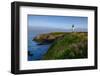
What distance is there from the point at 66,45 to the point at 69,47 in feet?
0.07

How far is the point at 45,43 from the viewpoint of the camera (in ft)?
3.91

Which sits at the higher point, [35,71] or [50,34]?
[50,34]

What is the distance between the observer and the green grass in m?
1.21

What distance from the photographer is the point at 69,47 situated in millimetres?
1248

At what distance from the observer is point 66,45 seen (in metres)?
1.24

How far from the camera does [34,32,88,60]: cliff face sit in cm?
120

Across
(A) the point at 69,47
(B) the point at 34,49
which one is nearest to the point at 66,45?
(A) the point at 69,47

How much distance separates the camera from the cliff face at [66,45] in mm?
1200

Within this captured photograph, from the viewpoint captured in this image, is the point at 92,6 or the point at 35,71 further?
the point at 92,6

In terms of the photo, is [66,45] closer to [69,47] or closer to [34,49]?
[69,47]

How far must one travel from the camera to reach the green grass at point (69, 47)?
3.98ft
